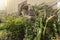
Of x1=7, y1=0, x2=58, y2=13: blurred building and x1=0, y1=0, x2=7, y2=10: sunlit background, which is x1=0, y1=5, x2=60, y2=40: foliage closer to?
Answer: x1=7, y1=0, x2=58, y2=13: blurred building

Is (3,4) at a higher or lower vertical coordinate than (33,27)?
higher

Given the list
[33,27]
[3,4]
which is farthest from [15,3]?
[33,27]

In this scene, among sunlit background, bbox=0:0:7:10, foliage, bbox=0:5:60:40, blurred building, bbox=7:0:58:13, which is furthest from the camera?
sunlit background, bbox=0:0:7:10

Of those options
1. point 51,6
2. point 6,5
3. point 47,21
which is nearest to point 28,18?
point 47,21

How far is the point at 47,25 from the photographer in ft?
6.30

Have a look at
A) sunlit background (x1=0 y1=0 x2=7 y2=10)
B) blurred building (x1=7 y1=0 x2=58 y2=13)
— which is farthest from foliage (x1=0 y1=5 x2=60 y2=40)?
sunlit background (x1=0 y1=0 x2=7 y2=10)

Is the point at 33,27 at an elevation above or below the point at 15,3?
below

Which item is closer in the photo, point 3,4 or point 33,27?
point 33,27

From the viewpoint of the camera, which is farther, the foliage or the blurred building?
the blurred building

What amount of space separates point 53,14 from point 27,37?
16.2 inches

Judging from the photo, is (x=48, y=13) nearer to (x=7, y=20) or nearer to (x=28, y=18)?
(x=28, y=18)

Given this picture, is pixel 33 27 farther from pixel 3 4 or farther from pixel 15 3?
pixel 3 4

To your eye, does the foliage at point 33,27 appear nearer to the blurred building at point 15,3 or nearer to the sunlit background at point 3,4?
the blurred building at point 15,3

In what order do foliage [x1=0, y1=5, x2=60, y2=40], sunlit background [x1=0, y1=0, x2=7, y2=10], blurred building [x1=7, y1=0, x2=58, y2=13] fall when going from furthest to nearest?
1. sunlit background [x1=0, y1=0, x2=7, y2=10]
2. blurred building [x1=7, y1=0, x2=58, y2=13]
3. foliage [x1=0, y1=5, x2=60, y2=40]
